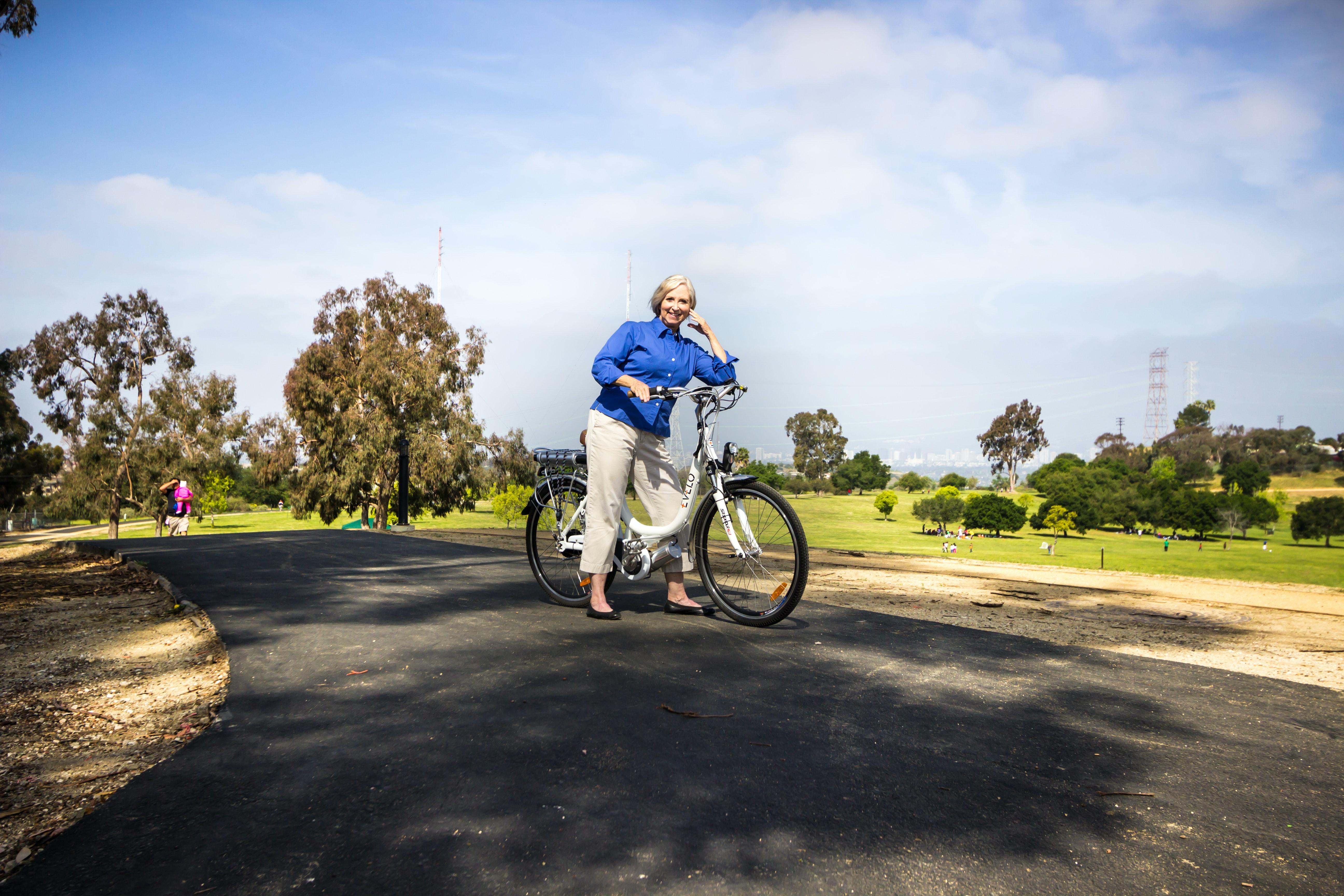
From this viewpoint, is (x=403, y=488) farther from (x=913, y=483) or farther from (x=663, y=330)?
(x=913, y=483)

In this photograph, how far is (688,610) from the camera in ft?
13.4

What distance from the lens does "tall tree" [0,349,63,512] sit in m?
37.5

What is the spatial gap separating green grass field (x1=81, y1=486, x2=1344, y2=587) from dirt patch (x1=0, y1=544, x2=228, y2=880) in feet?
108

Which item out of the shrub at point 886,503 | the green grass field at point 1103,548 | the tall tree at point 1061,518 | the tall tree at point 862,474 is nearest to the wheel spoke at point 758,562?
the green grass field at point 1103,548

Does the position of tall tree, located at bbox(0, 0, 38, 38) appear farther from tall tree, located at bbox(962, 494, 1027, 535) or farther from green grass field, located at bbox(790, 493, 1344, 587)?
tall tree, located at bbox(962, 494, 1027, 535)

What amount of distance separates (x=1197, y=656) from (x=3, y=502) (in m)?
52.6

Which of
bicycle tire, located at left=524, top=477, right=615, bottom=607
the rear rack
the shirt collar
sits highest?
the shirt collar

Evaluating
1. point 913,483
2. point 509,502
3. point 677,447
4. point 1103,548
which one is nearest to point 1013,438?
point 913,483

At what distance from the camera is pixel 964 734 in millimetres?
2229

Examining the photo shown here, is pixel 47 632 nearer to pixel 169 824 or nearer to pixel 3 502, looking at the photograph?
pixel 169 824

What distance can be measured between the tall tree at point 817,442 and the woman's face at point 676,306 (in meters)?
93.0

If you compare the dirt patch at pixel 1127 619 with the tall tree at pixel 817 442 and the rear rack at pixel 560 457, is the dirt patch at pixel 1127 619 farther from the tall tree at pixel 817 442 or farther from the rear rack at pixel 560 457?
the tall tree at pixel 817 442

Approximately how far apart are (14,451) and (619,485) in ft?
164

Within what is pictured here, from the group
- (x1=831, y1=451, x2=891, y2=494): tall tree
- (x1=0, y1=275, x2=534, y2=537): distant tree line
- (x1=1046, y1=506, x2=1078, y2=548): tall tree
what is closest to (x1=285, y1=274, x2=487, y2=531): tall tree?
(x1=0, y1=275, x2=534, y2=537): distant tree line
